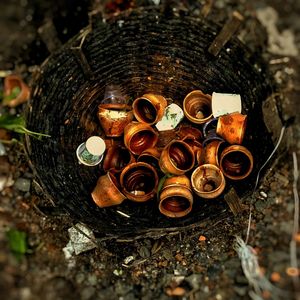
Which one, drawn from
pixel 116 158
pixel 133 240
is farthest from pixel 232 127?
pixel 133 240

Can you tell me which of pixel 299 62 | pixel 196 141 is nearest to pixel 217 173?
pixel 196 141

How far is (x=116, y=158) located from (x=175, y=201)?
1.59 feet

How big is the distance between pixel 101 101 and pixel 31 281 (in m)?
1.24

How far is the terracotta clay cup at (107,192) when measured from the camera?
262 cm

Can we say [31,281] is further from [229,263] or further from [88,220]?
[229,263]

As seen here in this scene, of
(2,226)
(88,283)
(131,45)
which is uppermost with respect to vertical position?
(131,45)

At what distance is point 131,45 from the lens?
271 centimetres

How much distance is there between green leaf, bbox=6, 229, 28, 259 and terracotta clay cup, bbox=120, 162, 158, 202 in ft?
2.33

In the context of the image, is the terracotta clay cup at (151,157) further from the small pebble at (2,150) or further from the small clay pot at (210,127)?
the small pebble at (2,150)

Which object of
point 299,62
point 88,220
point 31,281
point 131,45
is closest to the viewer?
point 31,281

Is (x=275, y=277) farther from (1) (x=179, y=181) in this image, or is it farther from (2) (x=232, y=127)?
(2) (x=232, y=127)

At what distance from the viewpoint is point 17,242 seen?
2.16 m

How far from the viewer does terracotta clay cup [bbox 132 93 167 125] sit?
2824 mm

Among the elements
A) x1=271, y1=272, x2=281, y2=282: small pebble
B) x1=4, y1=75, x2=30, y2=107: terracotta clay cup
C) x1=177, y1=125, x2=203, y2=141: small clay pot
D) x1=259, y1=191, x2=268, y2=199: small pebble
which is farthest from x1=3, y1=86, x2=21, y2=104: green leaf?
x1=271, y1=272, x2=281, y2=282: small pebble
